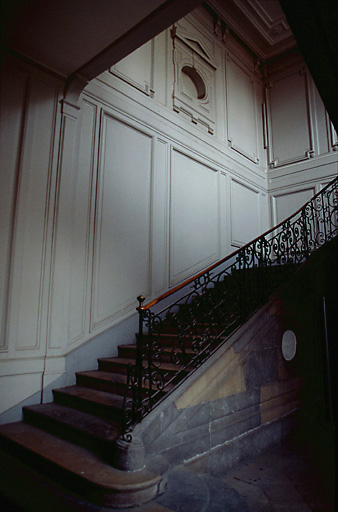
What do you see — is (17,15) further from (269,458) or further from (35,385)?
(269,458)

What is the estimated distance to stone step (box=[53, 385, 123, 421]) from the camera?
3.34 metres

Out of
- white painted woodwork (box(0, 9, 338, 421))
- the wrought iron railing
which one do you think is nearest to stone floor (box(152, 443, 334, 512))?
the wrought iron railing

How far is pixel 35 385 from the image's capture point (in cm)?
387

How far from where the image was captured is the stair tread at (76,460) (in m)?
2.44

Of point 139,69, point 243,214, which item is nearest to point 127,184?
point 139,69

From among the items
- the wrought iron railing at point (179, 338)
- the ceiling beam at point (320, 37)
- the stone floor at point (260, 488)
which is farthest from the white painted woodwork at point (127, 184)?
the ceiling beam at point (320, 37)

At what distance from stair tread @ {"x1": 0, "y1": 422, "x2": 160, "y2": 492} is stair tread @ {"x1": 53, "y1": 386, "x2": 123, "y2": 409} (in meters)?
0.45

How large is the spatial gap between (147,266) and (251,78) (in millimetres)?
6150


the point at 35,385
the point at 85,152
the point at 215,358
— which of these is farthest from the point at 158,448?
the point at 85,152

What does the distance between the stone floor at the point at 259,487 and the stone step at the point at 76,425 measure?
1.75 feet

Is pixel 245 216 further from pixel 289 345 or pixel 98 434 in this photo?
pixel 98 434

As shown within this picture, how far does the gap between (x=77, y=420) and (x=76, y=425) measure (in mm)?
134

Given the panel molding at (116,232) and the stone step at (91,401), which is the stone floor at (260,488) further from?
the panel molding at (116,232)

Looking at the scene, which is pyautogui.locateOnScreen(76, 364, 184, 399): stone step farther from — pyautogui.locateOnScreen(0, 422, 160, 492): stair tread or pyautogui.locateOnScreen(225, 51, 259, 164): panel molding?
pyautogui.locateOnScreen(225, 51, 259, 164): panel molding
